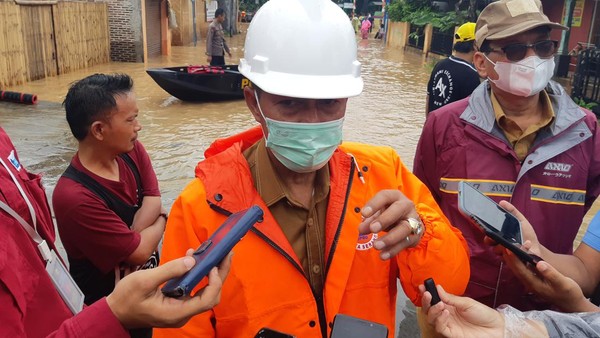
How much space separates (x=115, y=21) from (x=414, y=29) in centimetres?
1680

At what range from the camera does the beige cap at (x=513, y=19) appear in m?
2.31

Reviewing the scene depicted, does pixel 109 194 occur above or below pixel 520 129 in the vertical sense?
below

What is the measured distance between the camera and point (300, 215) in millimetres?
1780

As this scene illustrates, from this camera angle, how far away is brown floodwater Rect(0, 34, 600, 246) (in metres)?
7.20

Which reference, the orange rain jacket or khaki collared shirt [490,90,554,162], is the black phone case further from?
khaki collared shirt [490,90,554,162]

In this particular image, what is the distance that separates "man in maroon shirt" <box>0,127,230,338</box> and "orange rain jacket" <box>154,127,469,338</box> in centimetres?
37

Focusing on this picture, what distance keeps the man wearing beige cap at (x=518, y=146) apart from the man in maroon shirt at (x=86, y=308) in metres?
1.52

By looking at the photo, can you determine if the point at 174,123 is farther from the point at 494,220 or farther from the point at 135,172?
the point at 494,220

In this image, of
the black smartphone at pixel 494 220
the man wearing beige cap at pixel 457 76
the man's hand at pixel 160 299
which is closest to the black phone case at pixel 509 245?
the black smartphone at pixel 494 220

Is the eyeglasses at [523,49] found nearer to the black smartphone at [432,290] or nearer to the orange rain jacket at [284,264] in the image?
the orange rain jacket at [284,264]

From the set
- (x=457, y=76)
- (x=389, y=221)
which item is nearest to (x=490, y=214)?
(x=389, y=221)

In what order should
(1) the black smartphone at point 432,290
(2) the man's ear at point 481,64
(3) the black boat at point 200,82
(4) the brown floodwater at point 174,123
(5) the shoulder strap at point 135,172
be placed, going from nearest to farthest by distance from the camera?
1. (1) the black smartphone at point 432,290
2. (2) the man's ear at point 481,64
3. (5) the shoulder strap at point 135,172
4. (4) the brown floodwater at point 174,123
5. (3) the black boat at point 200,82

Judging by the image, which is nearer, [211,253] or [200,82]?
[211,253]

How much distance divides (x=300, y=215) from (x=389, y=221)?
409 millimetres
